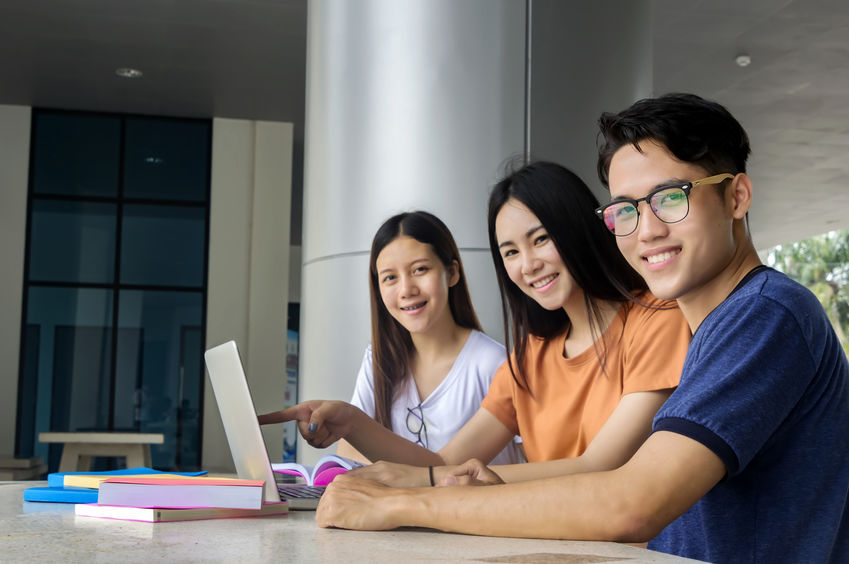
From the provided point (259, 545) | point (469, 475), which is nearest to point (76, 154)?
point (469, 475)

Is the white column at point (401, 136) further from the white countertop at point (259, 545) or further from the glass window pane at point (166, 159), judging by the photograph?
the glass window pane at point (166, 159)

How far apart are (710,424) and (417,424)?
4.55 ft

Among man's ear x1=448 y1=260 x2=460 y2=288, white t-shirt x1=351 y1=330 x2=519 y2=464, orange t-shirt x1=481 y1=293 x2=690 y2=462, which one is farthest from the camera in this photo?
man's ear x1=448 y1=260 x2=460 y2=288

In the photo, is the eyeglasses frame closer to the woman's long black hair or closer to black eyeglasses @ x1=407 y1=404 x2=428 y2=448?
black eyeglasses @ x1=407 y1=404 x2=428 y2=448

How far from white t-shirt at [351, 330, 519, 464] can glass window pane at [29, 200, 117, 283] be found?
6991 mm

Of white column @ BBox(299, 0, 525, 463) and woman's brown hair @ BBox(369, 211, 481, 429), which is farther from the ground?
white column @ BBox(299, 0, 525, 463)

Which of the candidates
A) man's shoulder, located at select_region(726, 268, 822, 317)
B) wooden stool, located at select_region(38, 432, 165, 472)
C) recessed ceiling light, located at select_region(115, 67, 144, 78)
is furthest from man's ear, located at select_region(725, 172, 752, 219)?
recessed ceiling light, located at select_region(115, 67, 144, 78)

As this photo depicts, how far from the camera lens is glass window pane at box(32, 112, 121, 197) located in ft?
28.5

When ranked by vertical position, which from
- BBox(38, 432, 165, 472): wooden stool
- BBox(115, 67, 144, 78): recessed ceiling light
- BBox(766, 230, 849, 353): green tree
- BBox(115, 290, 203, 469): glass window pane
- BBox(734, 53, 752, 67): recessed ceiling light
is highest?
BBox(734, 53, 752, 67): recessed ceiling light

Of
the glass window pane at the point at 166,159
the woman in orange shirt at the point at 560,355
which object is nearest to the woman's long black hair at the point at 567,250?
the woman in orange shirt at the point at 560,355

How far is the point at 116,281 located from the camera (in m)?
8.76

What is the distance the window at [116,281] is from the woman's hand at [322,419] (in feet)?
23.2

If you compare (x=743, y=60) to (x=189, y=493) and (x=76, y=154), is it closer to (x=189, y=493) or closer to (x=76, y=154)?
(x=76, y=154)

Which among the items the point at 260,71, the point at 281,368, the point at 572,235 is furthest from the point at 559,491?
the point at 281,368
